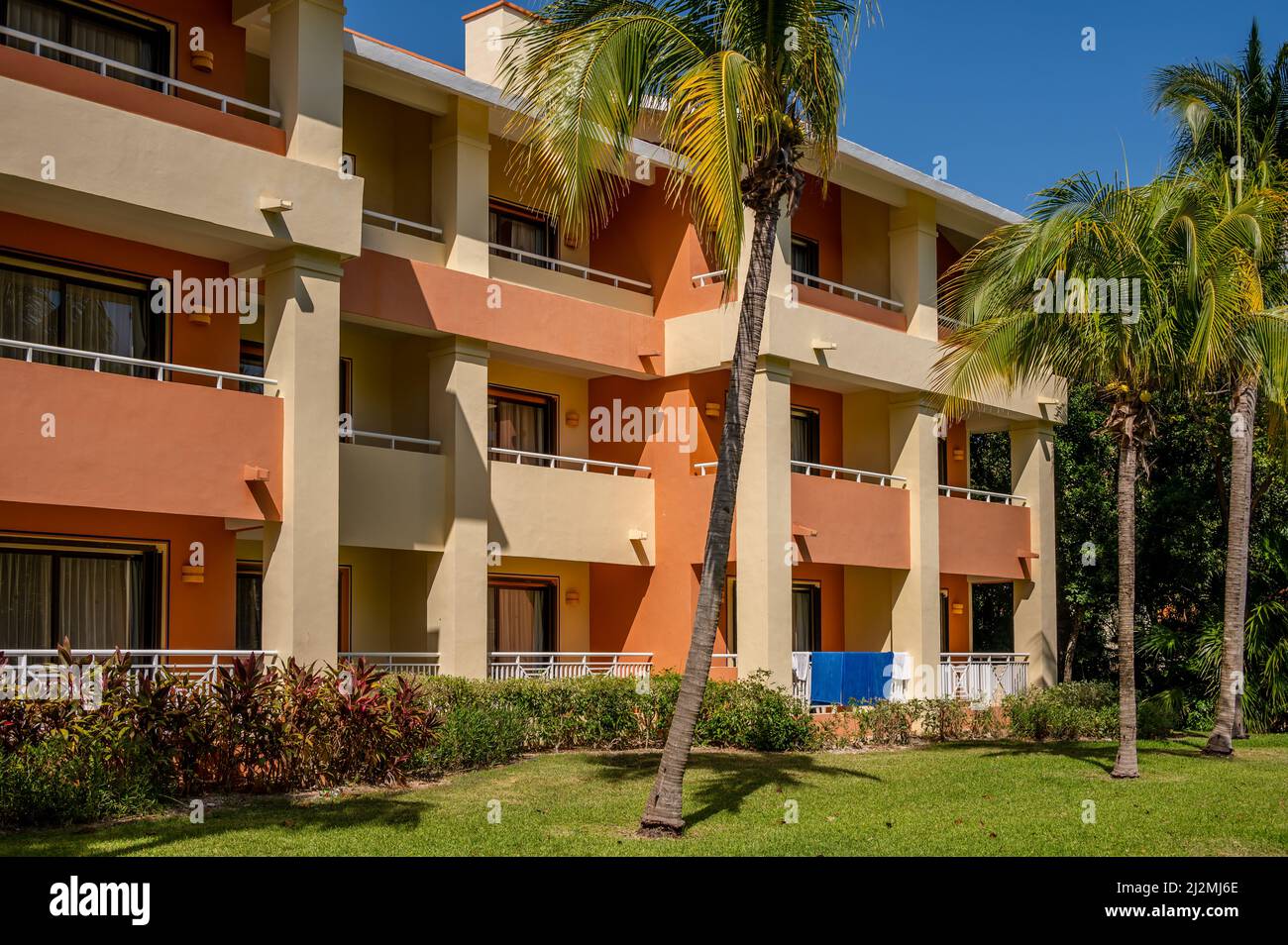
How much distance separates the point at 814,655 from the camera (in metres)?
24.2

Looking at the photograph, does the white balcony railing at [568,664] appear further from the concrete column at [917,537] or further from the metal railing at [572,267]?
the metal railing at [572,267]

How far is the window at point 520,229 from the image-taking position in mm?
23875

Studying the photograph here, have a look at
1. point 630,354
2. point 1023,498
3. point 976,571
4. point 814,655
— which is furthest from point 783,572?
point 1023,498

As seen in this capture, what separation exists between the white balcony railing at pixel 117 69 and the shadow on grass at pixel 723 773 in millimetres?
9554

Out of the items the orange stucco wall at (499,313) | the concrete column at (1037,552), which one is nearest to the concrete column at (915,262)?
the concrete column at (1037,552)

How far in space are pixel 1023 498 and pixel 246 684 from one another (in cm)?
1956

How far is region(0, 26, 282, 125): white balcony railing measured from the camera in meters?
16.0

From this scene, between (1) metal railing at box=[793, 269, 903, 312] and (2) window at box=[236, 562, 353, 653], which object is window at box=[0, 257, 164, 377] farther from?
(1) metal railing at box=[793, 269, 903, 312]

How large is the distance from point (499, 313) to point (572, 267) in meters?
2.53

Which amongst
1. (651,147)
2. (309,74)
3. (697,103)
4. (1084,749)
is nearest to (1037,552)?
(1084,749)

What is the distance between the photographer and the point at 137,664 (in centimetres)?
1706
